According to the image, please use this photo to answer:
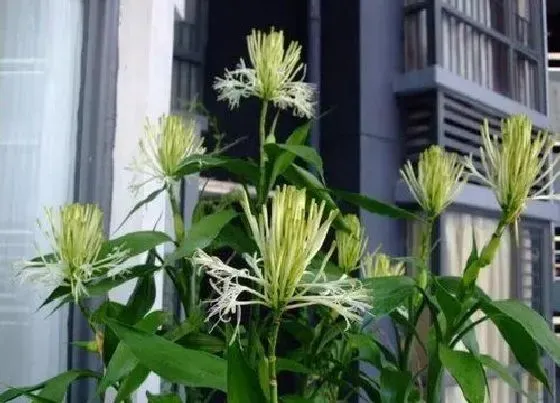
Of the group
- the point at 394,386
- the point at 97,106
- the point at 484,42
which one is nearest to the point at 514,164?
the point at 394,386

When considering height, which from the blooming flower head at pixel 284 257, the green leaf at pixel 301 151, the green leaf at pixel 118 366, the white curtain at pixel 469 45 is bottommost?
the green leaf at pixel 118 366

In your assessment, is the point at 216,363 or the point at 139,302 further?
the point at 139,302

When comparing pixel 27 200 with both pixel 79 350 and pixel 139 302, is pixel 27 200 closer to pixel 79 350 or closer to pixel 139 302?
pixel 79 350

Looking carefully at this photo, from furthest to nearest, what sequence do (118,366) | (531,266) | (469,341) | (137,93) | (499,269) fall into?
(531,266) < (499,269) < (137,93) < (469,341) < (118,366)

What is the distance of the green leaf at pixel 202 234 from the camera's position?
2.02ft

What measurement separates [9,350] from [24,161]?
0.98 feet

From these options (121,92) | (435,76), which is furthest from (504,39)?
(121,92)

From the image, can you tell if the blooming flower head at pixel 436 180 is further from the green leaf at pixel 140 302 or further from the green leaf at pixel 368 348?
the green leaf at pixel 140 302

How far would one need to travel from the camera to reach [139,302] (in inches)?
27.6

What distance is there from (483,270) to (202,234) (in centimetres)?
153

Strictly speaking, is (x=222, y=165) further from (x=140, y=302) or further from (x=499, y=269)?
(x=499, y=269)

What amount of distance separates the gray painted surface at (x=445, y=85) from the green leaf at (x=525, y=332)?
138 cm

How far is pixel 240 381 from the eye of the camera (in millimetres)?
424

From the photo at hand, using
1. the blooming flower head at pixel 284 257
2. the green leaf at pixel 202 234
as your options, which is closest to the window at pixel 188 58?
the green leaf at pixel 202 234
